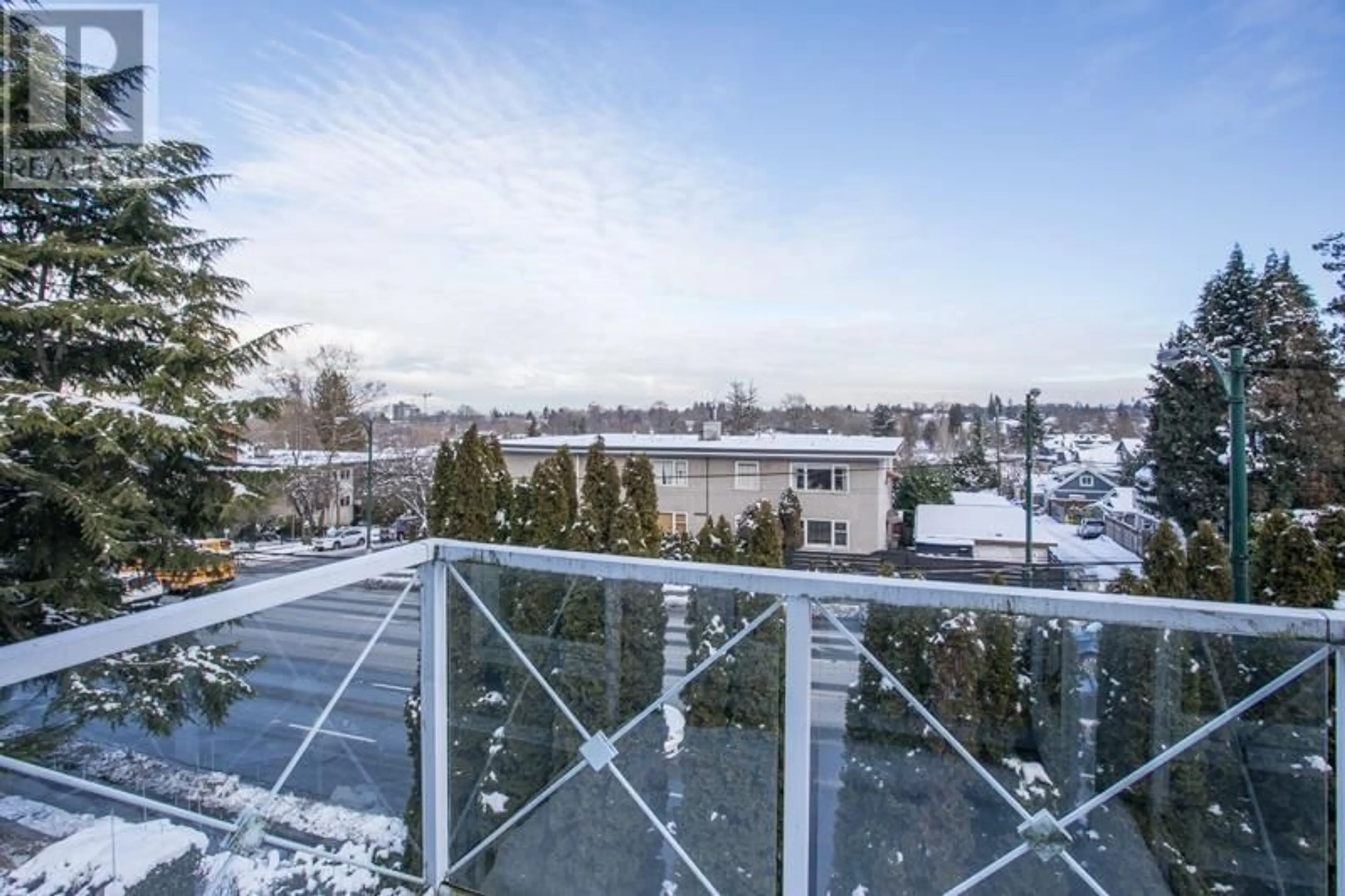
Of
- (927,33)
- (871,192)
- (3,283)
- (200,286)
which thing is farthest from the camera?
(871,192)

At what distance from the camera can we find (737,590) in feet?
4.88

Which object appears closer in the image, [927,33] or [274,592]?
[274,592]

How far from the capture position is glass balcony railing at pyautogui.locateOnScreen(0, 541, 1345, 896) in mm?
1187

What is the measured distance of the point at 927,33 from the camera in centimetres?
523

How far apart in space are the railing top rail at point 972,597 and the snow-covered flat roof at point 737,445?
42.8 feet

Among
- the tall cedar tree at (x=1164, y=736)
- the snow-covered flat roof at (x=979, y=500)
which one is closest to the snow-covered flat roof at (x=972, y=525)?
the snow-covered flat roof at (x=979, y=500)

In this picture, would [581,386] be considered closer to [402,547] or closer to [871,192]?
[871,192]

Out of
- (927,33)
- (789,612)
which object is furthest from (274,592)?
(927,33)

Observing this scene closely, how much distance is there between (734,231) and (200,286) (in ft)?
19.2

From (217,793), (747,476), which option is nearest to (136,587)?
(217,793)

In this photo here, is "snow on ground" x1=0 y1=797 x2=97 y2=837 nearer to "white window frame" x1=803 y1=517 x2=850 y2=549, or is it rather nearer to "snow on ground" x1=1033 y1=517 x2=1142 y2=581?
"snow on ground" x1=1033 y1=517 x2=1142 y2=581

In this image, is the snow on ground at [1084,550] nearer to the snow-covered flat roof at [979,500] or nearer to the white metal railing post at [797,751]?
the snow-covered flat roof at [979,500]

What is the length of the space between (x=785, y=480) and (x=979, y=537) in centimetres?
487

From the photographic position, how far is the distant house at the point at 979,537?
16453mm
